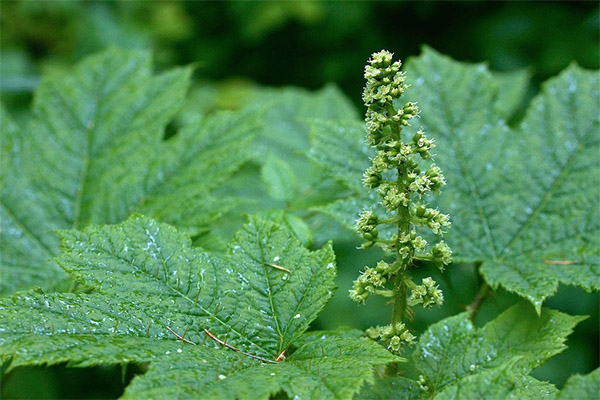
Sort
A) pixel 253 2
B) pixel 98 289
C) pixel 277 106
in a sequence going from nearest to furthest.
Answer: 1. pixel 98 289
2. pixel 277 106
3. pixel 253 2

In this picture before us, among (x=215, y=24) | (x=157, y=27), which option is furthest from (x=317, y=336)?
(x=215, y=24)

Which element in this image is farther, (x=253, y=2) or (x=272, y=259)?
(x=253, y=2)

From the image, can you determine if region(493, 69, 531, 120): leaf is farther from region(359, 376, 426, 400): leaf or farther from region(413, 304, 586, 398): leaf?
region(359, 376, 426, 400): leaf

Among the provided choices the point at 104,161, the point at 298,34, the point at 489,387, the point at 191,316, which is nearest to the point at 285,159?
the point at 104,161

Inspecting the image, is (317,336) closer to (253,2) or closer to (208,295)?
(208,295)

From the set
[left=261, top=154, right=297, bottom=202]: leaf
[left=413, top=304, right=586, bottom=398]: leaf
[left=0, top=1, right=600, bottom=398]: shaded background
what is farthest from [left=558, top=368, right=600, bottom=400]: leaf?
[left=0, top=1, right=600, bottom=398]: shaded background

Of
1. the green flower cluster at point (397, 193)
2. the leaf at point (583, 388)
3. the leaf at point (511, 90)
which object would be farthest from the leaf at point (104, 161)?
the leaf at point (511, 90)
